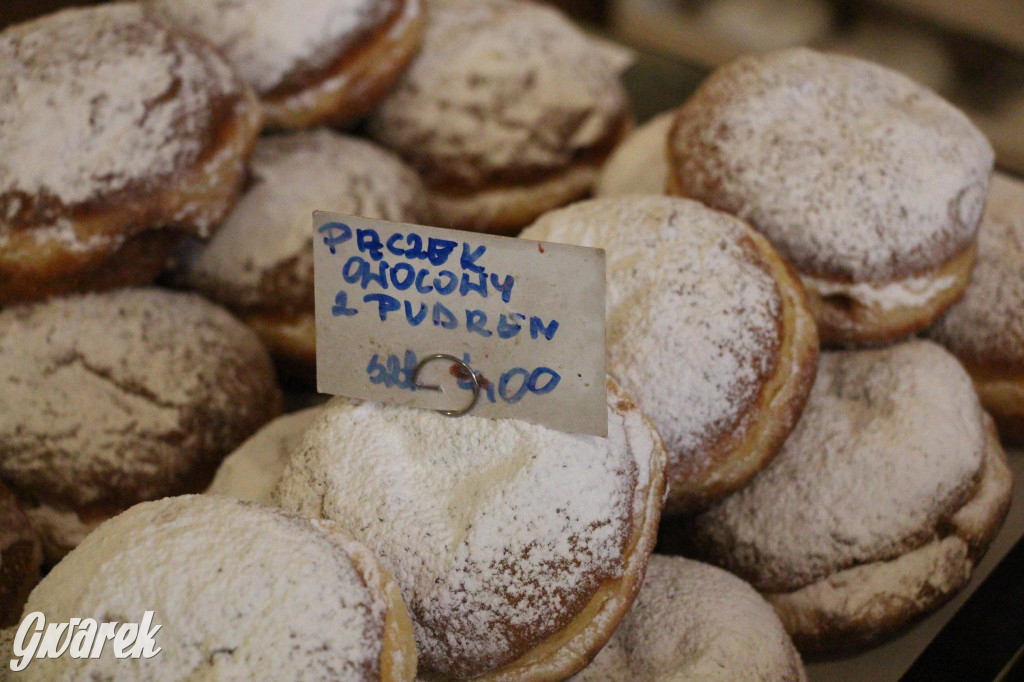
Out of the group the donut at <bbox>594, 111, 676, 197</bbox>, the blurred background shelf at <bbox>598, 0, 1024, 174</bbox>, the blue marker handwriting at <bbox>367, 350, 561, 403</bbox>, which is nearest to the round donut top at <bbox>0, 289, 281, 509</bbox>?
the blue marker handwriting at <bbox>367, 350, 561, 403</bbox>

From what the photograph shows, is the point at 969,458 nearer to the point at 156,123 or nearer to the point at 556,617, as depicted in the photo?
the point at 556,617

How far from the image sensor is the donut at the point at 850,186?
1519mm

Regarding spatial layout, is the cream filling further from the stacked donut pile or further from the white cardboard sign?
the white cardboard sign

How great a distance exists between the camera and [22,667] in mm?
961

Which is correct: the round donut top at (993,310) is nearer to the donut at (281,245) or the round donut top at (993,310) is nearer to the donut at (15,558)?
the donut at (281,245)

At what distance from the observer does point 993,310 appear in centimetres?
170

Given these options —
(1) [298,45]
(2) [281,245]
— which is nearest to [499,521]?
(2) [281,245]

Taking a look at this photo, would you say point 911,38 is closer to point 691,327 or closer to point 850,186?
point 850,186

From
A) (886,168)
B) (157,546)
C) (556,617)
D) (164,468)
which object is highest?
(886,168)

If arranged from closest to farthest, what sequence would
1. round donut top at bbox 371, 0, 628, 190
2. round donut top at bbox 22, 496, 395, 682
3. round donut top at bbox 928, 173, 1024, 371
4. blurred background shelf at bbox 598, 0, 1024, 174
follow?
round donut top at bbox 22, 496, 395, 682 → round donut top at bbox 928, 173, 1024, 371 → round donut top at bbox 371, 0, 628, 190 → blurred background shelf at bbox 598, 0, 1024, 174

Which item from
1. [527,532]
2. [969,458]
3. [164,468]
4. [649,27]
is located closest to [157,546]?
[527,532]

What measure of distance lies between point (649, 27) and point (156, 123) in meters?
2.63

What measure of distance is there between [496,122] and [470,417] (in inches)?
52.5

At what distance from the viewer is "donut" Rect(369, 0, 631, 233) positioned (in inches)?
92.0
